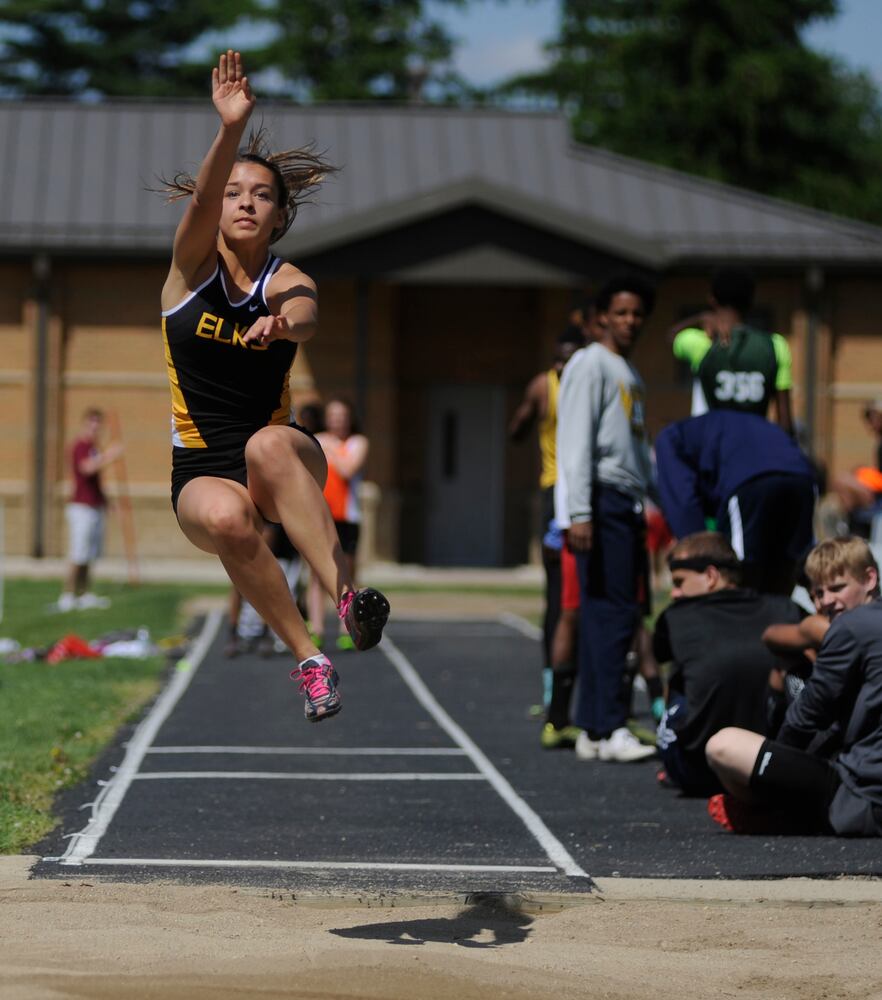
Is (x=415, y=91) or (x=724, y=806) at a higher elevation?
(x=415, y=91)

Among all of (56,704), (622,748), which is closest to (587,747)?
(622,748)

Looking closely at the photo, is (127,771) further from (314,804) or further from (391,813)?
(391,813)

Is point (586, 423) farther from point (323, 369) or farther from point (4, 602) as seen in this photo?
point (323, 369)

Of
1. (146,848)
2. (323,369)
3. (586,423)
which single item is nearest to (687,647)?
(586,423)

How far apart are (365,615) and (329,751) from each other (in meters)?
4.18

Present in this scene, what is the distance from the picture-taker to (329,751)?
9648 mm

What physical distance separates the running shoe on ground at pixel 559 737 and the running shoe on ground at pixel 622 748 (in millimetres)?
414

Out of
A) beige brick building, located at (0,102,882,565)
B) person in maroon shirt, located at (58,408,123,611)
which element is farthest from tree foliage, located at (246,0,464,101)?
person in maroon shirt, located at (58,408,123,611)

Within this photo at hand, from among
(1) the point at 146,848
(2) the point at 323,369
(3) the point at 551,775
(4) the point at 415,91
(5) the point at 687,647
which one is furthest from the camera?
(4) the point at 415,91

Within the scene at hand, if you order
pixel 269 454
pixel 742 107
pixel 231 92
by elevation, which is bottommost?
pixel 269 454

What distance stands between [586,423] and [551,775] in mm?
1803

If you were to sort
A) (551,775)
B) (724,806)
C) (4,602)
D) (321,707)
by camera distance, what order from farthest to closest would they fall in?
(4,602) → (551,775) → (724,806) → (321,707)

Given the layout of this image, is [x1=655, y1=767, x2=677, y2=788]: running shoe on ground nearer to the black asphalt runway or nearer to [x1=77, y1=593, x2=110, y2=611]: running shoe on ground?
the black asphalt runway

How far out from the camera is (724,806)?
7.29m
